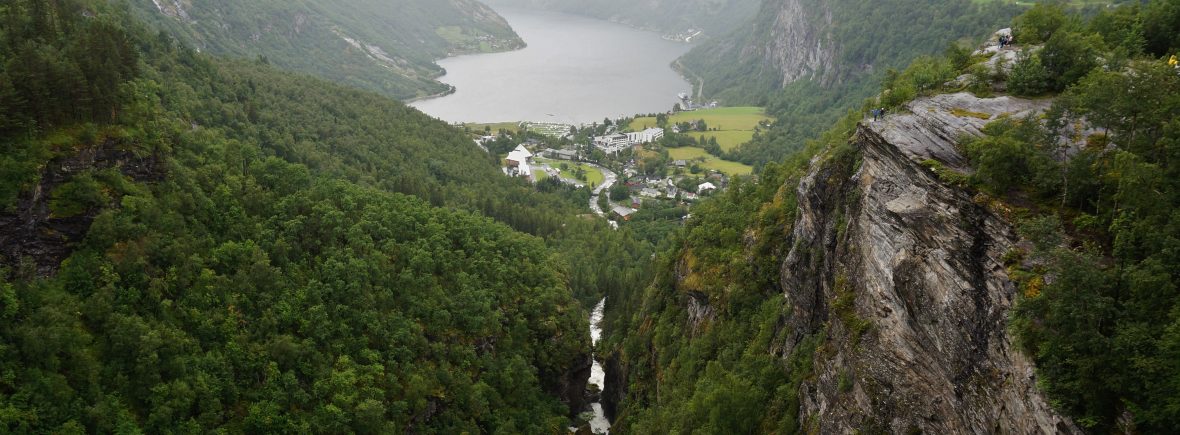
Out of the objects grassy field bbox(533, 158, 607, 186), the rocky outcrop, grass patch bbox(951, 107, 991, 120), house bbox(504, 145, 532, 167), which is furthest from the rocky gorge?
house bbox(504, 145, 532, 167)

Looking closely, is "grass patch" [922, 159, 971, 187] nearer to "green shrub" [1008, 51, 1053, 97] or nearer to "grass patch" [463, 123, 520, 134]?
"green shrub" [1008, 51, 1053, 97]

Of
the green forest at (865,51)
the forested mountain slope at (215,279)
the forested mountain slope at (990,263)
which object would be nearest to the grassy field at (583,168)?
the green forest at (865,51)

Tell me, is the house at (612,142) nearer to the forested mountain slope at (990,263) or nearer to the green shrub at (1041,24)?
the forested mountain slope at (990,263)

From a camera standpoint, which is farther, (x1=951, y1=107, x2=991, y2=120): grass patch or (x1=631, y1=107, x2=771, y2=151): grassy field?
(x1=631, y1=107, x2=771, y2=151): grassy field

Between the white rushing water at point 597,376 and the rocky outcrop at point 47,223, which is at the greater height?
the rocky outcrop at point 47,223

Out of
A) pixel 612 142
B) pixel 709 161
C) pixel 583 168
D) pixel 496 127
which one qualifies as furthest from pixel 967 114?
pixel 496 127

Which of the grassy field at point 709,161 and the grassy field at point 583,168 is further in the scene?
the grassy field at point 709,161
